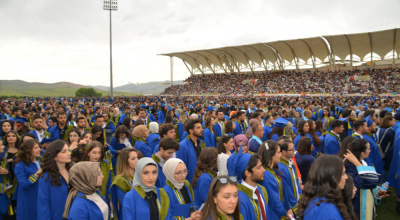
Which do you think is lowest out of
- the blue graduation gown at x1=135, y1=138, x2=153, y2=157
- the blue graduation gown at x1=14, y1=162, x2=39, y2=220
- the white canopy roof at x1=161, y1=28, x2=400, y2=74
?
the blue graduation gown at x1=14, y1=162, x2=39, y2=220

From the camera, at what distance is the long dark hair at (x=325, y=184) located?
2162 millimetres

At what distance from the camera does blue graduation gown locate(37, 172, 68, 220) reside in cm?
286

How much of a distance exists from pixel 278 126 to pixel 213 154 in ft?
11.3

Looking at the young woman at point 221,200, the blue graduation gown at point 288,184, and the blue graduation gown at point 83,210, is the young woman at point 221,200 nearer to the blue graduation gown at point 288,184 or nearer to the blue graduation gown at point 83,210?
the blue graduation gown at point 83,210

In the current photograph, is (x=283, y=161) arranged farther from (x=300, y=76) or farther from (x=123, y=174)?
(x=300, y=76)

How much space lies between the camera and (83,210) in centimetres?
238

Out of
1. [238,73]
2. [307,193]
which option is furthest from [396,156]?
[238,73]

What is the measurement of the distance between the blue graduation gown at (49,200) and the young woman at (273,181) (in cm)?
237

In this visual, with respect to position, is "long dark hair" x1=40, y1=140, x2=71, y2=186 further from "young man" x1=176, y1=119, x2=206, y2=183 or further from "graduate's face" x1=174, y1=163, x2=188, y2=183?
"young man" x1=176, y1=119, x2=206, y2=183

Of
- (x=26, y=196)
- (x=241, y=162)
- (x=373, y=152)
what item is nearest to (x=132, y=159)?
(x=241, y=162)

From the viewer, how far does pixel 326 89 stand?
120ft

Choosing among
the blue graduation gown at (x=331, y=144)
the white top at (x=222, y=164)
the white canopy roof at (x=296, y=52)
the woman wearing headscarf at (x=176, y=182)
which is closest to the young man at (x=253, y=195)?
the woman wearing headscarf at (x=176, y=182)

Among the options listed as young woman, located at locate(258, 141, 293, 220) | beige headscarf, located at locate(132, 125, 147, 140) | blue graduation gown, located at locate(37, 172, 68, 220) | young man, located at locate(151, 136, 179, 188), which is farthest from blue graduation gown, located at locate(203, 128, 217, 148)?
blue graduation gown, located at locate(37, 172, 68, 220)

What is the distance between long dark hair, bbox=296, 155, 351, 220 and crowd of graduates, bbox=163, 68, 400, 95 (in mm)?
34234
